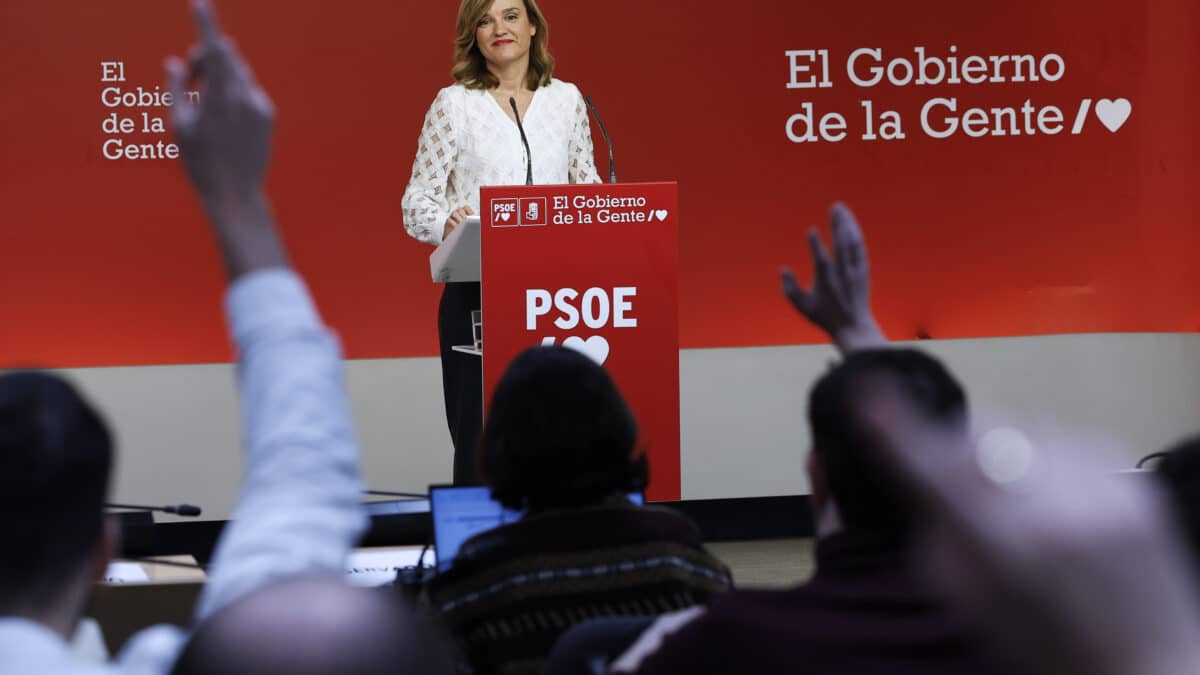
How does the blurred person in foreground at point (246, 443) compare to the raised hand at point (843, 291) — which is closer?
the blurred person in foreground at point (246, 443)

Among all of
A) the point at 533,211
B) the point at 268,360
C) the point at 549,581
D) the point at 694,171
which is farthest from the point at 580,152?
the point at 268,360

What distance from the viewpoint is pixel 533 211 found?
3170 mm

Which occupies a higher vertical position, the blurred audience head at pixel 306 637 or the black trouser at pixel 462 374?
the black trouser at pixel 462 374

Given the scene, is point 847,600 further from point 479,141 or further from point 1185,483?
point 479,141

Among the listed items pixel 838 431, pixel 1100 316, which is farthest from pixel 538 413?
pixel 1100 316

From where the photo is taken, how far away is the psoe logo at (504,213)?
10.3ft

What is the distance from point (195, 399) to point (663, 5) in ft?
7.93

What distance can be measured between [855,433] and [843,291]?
462 millimetres

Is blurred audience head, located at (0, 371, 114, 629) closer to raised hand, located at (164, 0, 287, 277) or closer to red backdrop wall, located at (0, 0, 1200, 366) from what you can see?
raised hand, located at (164, 0, 287, 277)

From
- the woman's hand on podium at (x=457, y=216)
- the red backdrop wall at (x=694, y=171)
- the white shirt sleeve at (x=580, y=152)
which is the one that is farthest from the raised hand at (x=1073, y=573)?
the red backdrop wall at (x=694, y=171)

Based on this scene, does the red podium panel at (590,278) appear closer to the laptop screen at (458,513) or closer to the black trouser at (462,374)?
the black trouser at (462,374)

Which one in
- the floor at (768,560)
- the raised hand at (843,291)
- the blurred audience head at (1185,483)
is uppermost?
the raised hand at (843,291)

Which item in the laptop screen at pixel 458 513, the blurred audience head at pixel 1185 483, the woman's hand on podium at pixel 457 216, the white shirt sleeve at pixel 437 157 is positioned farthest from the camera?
the white shirt sleeve at pixel 437 157

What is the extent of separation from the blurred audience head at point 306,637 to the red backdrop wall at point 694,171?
4859 mm
